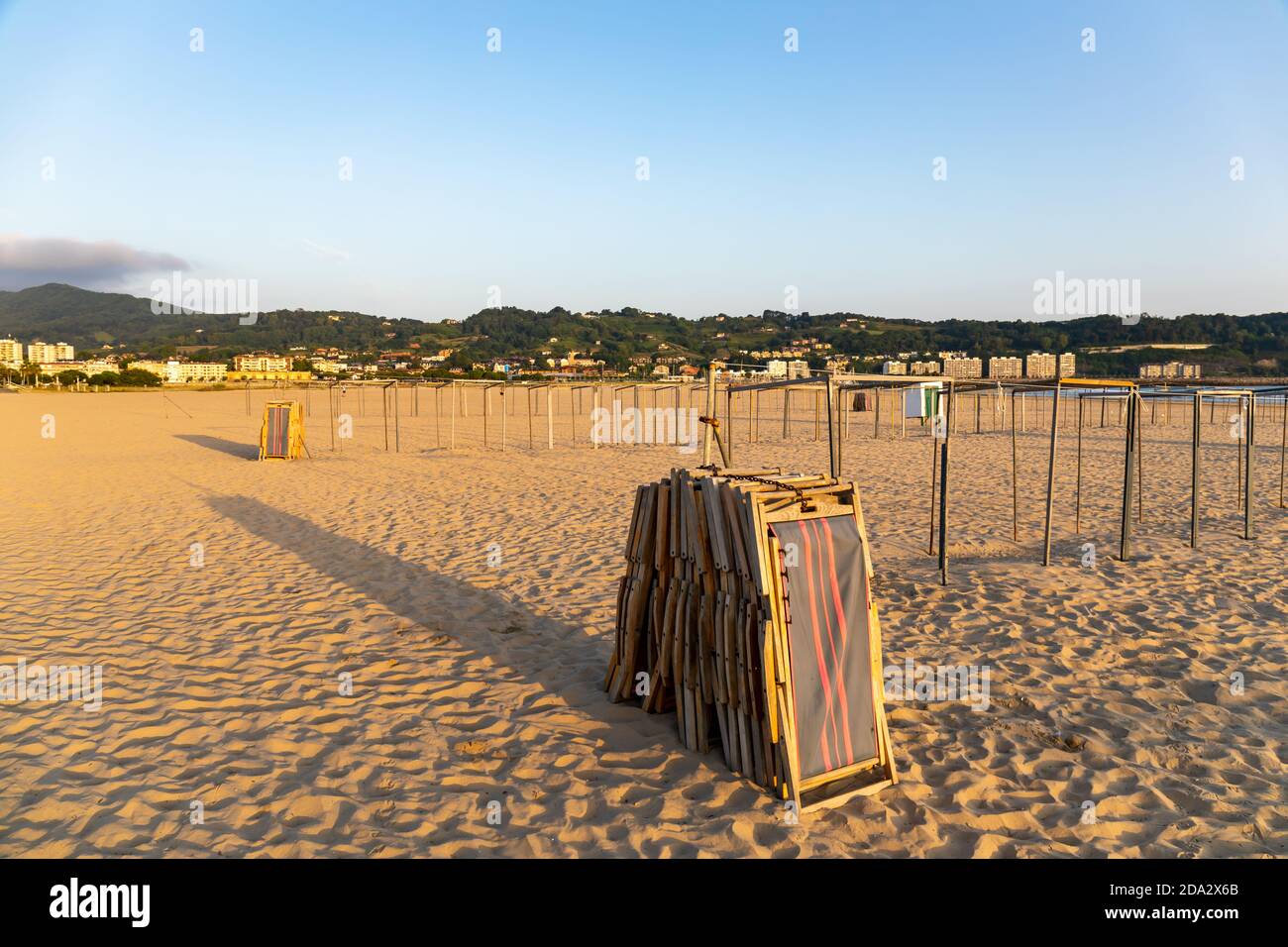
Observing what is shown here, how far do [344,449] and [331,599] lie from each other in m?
16.5

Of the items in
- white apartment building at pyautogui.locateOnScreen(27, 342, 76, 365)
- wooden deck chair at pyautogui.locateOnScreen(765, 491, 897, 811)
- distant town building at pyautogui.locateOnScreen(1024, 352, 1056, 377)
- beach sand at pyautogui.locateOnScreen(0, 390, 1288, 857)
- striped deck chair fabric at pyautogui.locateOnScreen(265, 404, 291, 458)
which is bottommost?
beach sand at pyautogui.locateOnScreen(0, 390, 1288, 857)

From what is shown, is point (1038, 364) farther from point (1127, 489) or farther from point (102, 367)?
point (102, 367)

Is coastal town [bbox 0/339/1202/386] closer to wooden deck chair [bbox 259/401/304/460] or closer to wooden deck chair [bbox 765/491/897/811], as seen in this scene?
wooden deck chair [bbox 259/401/304/460]

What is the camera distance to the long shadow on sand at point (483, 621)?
553 centimetres

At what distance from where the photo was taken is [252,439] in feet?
86.5

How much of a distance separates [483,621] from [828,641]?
3.89 metres

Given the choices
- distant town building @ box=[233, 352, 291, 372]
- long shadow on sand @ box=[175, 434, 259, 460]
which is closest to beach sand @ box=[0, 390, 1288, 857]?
long shadow on sand @ box=[175, 434, 259, 460]

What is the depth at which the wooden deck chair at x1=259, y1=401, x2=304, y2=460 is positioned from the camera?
790 inches

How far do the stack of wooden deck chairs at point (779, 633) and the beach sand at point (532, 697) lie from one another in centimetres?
21

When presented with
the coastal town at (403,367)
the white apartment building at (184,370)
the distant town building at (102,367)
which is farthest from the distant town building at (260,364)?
the distant town building at (102,367)

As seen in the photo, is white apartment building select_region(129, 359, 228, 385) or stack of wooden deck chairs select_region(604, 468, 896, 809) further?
white apartment building select_region(129, 359, 228, 385)

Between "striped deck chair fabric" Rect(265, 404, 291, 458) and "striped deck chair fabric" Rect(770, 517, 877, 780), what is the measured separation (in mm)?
19071
